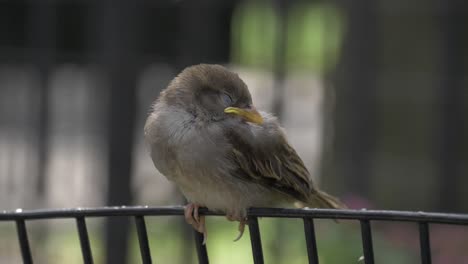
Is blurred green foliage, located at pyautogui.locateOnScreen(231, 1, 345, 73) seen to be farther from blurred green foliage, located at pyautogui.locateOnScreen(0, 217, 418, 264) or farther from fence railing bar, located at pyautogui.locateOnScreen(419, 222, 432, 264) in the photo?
fence railing bar, located at pyautogui.locateOnScreen(419, 222, 432, 264)

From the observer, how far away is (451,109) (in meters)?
4.82

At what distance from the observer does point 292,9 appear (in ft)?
15.5

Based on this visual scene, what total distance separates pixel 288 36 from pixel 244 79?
29 centimetres

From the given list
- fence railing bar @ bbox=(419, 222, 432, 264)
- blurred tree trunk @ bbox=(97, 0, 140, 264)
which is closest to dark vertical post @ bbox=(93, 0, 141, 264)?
blurred tree trunk @ bbox=(97, 0, 140, 264)

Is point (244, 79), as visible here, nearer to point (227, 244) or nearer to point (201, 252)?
point (227, 244)

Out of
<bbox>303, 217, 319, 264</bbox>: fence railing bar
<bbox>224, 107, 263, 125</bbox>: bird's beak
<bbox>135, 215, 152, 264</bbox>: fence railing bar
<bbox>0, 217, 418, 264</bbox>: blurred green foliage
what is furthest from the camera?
<bbox>0, 217, 418, 264</bbox>: blurred green foliage

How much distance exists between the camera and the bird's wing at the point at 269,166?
265 centimetres

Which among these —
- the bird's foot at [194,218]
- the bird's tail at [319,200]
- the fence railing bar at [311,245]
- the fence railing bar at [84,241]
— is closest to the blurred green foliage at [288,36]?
the bird's tail at [319,200]

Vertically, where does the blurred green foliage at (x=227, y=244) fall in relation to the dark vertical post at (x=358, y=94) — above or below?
below

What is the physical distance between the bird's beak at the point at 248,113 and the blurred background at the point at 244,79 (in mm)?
1981

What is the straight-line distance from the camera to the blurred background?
15.4 ft

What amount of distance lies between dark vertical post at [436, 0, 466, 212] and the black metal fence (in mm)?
2799

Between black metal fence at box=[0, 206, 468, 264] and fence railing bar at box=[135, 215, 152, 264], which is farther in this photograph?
fence railing bar at box=[135, 215, 152, 264]

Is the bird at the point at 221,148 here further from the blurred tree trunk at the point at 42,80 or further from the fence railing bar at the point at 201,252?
the blurred tree trunk at the point at 42,80
